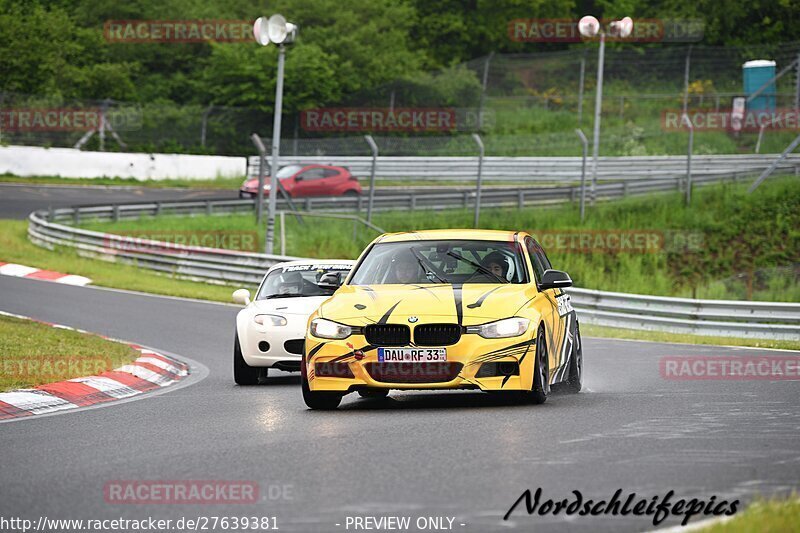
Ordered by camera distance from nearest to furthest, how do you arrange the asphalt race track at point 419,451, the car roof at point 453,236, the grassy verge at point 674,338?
the asphalt race track at point 419,451
the car roof at point 453,236
the grassy verge at point 674,338

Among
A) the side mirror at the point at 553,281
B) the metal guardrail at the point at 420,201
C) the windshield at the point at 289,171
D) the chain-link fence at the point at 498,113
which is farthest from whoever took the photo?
the chain-link fence at the point at 498,113

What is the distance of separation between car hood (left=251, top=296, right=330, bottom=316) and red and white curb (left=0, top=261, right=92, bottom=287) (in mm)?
15072

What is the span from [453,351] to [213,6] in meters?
58.3

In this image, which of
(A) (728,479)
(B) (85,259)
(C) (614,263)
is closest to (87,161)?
(B) (85,259)

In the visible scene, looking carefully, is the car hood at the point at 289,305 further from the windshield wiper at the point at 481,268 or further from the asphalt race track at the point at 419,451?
the windshield wiper at the point at 481,268

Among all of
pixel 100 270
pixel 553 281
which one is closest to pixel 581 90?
pixel 100 270

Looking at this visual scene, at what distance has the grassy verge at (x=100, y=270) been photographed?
29.4 meters

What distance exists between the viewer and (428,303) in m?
11.1

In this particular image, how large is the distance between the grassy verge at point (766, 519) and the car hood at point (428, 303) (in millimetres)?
4584

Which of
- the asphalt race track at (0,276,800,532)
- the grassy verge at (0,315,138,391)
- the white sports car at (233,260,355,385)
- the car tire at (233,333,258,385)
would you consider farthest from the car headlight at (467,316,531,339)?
the car tire at (233,333,258,385)

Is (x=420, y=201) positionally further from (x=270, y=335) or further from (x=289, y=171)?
(x=270, y=335)

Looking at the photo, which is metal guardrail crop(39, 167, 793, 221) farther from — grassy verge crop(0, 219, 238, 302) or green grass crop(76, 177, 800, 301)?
grassy verge crop(0, 219, 238, 302)

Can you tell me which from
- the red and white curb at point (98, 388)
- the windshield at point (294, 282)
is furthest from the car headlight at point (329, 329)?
the windshield at point (294, 282)

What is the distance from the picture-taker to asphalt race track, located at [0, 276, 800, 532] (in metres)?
6.96
